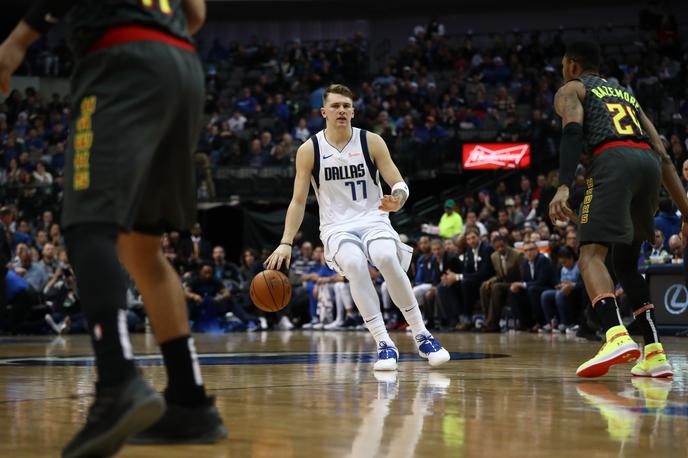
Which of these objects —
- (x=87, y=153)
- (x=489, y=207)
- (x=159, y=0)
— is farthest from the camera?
(x=489, y=207)

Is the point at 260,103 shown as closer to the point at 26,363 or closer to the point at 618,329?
the point at 26,363

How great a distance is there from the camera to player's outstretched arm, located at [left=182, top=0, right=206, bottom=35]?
3.52 metres

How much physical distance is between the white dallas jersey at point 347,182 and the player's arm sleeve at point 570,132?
68.9 inches

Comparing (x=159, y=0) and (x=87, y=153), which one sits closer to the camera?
(x=87, y=153)

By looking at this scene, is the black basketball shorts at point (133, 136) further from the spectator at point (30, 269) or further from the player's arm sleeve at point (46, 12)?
the spectator at point (30, 269)

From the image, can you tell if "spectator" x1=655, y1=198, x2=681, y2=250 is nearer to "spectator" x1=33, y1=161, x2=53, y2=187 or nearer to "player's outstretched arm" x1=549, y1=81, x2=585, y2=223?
"player's outstretched arm" x1=549, y1=81, x2=585, y2=223

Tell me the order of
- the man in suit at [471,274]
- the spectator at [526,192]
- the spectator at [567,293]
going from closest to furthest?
the spectator at [567,293], the man in suit at [471,274], the spectator at [526,192]

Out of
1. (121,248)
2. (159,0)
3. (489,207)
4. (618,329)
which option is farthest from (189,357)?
(489,207)

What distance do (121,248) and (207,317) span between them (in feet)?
46.1

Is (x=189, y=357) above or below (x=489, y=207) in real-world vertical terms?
below

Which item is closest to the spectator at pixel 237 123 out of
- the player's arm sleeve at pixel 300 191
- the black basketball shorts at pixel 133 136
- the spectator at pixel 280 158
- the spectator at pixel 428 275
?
the spectator at pixel 280 158

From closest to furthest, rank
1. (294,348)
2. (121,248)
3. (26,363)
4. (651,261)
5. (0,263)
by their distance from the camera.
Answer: (121,248) < (26,363) < (294,348) < (651,261) < (0,263)

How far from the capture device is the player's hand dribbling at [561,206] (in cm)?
566

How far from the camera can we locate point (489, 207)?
744 inches
